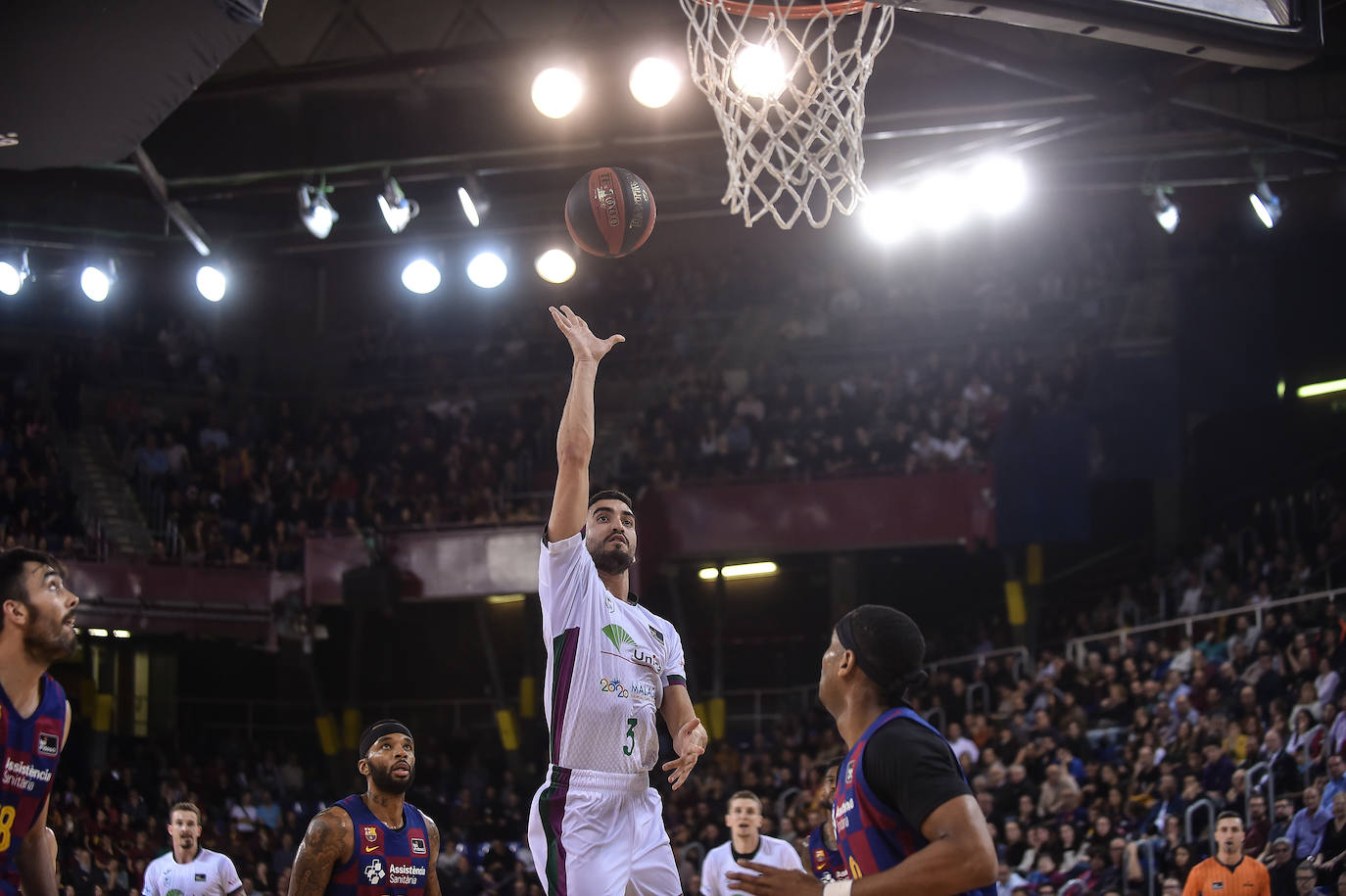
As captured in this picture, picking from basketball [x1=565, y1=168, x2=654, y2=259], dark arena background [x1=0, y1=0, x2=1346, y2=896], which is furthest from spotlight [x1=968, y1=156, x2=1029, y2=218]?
basketball [x1=565, y1=168, x2=654, y2=259]

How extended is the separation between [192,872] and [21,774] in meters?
6.06

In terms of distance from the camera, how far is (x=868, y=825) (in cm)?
413

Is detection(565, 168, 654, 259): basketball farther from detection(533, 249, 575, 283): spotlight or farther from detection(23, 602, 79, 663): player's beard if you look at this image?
detection(533, 249, 575, 283): spotlight

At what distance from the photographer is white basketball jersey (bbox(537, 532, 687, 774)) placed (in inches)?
239

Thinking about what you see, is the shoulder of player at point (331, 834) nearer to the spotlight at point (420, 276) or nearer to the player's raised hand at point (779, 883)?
the player's raised hand at point (779, 883)

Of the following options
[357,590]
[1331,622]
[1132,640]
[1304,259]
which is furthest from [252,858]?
[1304,259]

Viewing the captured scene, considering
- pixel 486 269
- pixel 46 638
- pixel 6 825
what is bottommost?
pixel 6 825

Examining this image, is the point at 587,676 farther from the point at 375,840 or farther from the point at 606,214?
the point at 606,214

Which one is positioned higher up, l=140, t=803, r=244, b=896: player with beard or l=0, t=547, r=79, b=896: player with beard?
l=0, t=547, r=79, b=896: player with beard

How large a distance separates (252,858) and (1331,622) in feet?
46.5

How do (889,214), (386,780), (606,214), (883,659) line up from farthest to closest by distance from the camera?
(889,214) < (606,214) < (386,780) < (883,659)

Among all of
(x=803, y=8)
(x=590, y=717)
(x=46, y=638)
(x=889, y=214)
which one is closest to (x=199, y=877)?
(x=590, y=717)

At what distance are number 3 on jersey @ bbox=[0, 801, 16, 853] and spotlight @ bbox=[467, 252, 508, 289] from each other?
47.7 ft

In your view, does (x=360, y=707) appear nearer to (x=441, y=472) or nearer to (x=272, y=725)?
(x=272, y=725)
